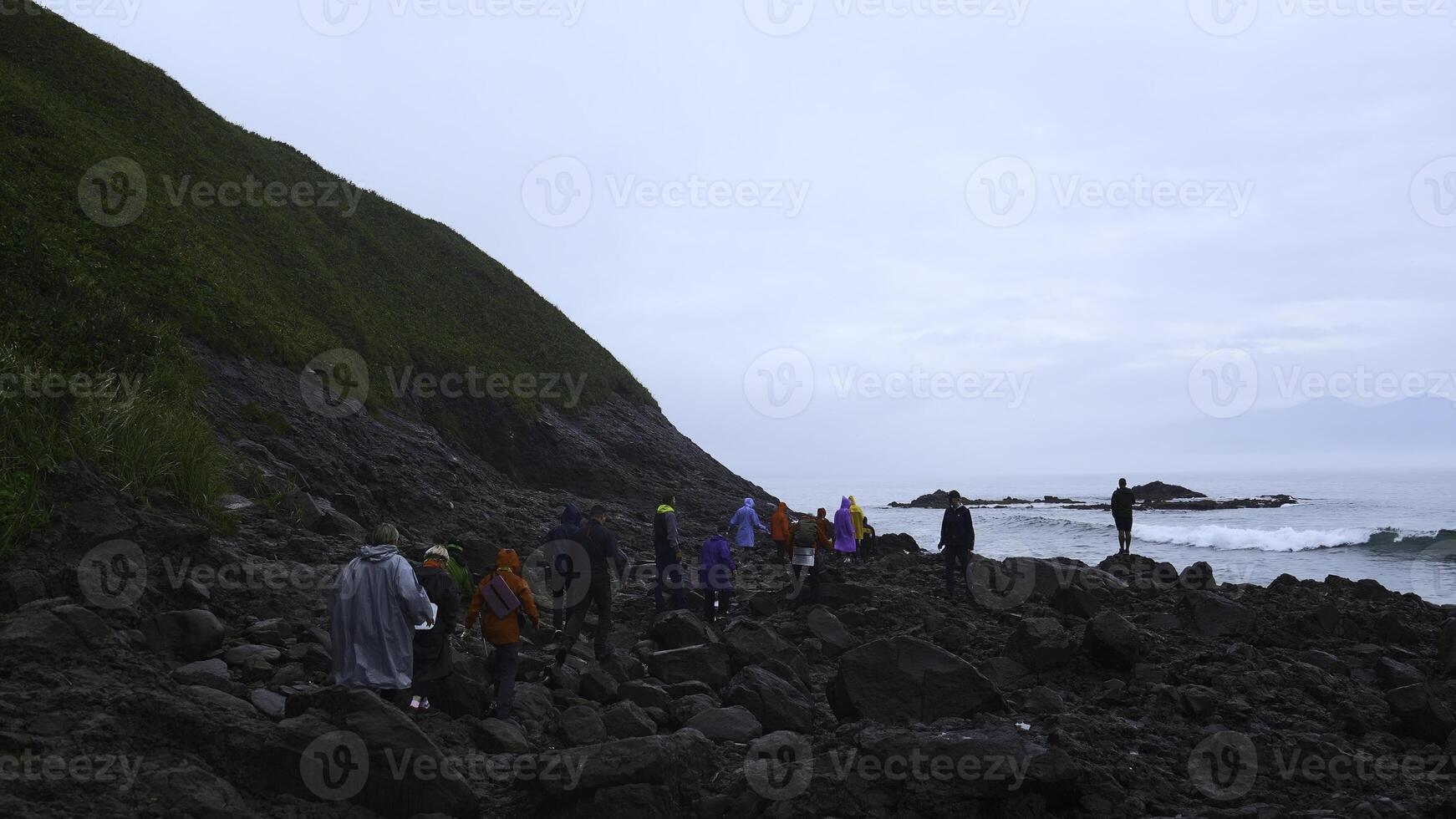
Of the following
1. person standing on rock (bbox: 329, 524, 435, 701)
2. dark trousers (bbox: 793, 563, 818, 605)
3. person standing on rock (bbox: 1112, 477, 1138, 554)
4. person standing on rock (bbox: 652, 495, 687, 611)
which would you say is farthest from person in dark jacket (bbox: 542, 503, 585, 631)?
person standing on rock (bbox: 1112, 477, 1138, 554)

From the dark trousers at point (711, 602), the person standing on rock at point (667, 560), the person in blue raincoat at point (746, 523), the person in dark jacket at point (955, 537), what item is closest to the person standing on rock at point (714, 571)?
the dark trousers at point (711, 602)

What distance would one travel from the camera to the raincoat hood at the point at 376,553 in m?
8.58

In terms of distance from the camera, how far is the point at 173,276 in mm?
23188

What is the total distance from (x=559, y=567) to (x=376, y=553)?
5.18 metres

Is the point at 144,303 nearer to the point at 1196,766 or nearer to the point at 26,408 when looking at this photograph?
the point at 26,408

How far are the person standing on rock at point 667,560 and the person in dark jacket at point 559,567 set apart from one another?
210 cm

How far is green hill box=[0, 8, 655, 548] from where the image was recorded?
13281mm

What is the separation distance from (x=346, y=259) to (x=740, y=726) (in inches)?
1447

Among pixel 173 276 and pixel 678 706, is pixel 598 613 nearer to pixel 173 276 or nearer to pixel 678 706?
pixel 678 706

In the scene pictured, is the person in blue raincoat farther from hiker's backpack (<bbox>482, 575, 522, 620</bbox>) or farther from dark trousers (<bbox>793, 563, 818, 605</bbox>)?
hiker's backpack (<bbox>482, 575, 522, 620</bbox>)

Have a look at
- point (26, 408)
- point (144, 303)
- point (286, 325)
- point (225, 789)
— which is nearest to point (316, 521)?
point (26, 408)

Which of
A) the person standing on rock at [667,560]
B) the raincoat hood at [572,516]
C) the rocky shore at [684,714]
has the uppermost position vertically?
the raincoat hood at [572,516]

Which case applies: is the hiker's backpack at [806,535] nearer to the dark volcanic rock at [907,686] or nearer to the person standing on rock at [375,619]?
the dark volcanic rock at [907,686]

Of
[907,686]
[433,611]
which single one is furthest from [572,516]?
[907,686]
